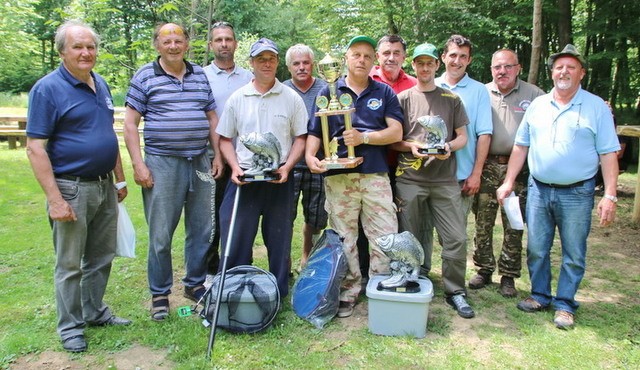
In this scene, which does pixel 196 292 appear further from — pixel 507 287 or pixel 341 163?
pixel 507 287

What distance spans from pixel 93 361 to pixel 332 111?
7.36 feet

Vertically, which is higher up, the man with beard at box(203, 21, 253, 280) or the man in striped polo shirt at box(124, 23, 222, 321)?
the man with beard at box(203, 21, 253, 280)

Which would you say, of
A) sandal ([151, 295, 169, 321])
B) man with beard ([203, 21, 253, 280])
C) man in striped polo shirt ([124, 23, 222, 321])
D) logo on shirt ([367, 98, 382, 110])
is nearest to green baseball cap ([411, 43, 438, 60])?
logo on shirt ([367, 98, 382, 110])

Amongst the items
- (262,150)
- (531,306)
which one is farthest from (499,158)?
(262,150)

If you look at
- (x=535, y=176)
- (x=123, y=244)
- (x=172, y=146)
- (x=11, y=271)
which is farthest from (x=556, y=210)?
(x=11, y=271)

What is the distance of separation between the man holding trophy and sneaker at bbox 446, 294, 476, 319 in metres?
0.65

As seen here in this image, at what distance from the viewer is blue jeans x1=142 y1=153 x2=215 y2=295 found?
353cm

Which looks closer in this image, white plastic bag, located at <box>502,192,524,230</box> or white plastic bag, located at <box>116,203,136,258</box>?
white plastic bag, located at <box>116,203,136,258</box>

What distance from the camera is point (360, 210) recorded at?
3.73m

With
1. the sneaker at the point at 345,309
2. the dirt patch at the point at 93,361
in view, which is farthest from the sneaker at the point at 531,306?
the dirt patch at the point at 93,361

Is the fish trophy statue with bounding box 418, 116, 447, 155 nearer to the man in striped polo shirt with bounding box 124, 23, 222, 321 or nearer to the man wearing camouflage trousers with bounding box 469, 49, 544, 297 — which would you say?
the man wearing camouflage trousers with bounding box 469, 49, 544, 297

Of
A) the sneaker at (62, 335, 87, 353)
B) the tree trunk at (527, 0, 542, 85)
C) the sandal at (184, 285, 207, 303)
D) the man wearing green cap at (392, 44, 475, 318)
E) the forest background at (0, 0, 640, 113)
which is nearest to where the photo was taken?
the sneaker at (62, 335, 87, 353)

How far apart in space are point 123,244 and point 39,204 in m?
4.70

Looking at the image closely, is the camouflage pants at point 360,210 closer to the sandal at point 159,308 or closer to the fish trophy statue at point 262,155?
the fish trophy statue at point 262,155
